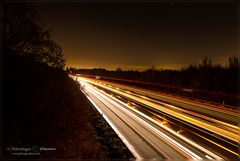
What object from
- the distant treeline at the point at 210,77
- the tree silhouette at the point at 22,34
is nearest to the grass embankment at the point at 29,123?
the tree silhouette at the point at 22,34

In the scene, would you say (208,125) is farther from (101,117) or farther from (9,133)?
(9,133)

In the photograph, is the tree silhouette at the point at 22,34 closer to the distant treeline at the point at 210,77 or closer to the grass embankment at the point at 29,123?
the grass embankment at the point at 29,123

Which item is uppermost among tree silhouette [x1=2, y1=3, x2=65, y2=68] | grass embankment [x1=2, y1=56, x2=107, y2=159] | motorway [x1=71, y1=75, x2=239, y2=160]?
tree silhouette [x1=2, y1=3, x2=65, y2=68]

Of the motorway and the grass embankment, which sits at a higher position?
the grass embankment

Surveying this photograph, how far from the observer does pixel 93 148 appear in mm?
→ 13070

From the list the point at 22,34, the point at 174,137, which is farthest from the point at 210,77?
the point at 22,34

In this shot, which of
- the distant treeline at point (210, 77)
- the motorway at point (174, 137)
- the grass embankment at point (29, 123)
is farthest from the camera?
the distant treeline at point (210, 77)

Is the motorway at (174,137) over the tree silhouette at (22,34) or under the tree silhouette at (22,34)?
under

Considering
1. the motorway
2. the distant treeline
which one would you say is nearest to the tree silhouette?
the motorway

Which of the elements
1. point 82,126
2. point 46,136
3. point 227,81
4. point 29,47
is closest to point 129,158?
point 46,136

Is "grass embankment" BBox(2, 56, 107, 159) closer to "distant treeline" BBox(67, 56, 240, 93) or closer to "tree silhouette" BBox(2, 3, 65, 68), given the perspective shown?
"tree silhouette" BBox(2, 3, 65, 68)

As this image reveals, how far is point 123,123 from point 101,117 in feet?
→ 11.5

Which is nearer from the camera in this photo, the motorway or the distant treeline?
the motorway

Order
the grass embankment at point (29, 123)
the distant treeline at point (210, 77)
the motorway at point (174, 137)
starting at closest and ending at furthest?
the grass embankment at point (29, 123), the motorway at point (174, 137), the distant treeline at point (210, 77)
